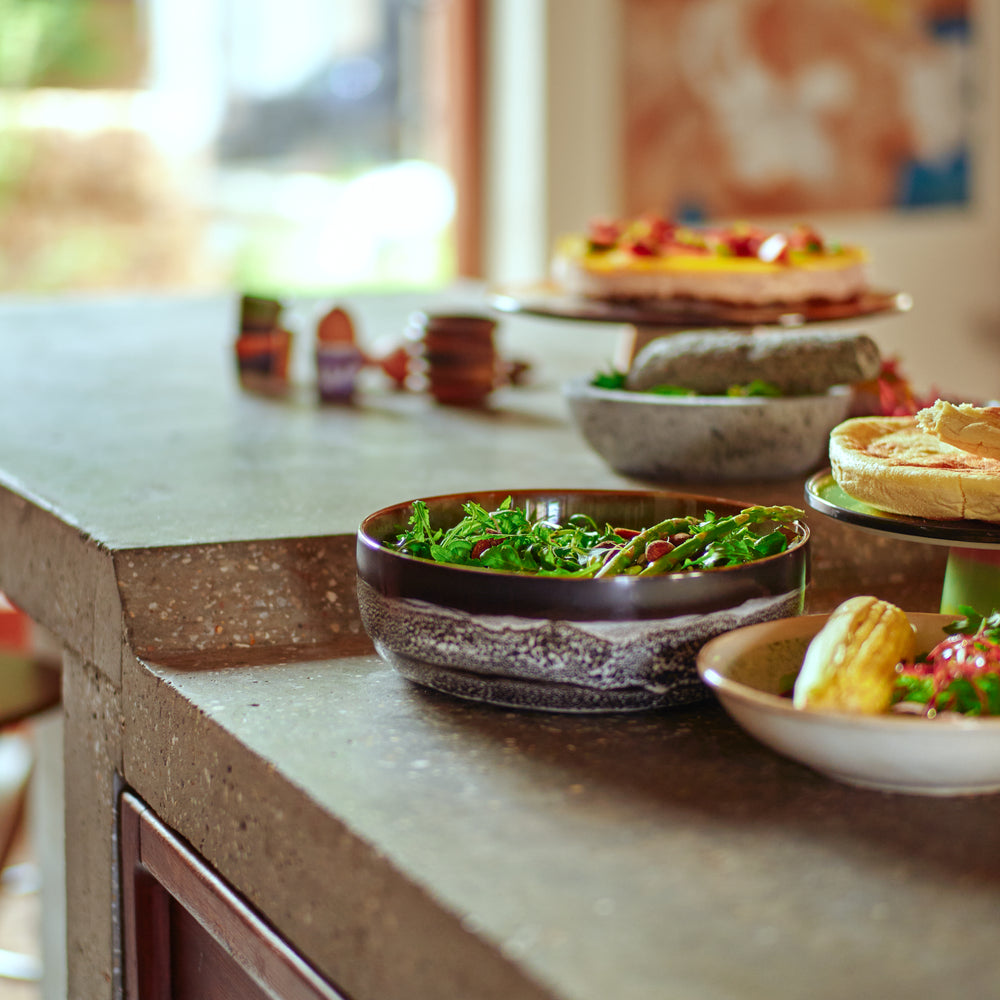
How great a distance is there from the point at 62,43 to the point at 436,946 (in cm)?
738

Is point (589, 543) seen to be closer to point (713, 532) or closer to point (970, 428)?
point (713, 532)

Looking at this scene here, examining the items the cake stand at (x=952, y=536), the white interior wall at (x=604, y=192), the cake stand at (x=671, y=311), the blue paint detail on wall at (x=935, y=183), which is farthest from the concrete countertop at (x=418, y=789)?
the blue paint detail on wall at (x=935, y=183)

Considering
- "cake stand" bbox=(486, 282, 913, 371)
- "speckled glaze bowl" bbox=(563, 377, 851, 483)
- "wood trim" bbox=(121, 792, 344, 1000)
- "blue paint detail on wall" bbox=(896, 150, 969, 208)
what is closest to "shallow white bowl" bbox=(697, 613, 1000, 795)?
"wood trim" bbox=(121, 792, 344, 1000)

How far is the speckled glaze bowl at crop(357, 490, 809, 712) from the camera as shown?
763 millimetres

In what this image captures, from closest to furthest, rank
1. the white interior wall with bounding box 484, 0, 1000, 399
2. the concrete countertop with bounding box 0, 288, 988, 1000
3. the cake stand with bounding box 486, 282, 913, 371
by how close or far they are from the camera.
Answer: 1. the concrete countertop with bounding box 0, 288, 988, 1000
2. the cake stand with bounding box 486, 282, 913, 371
3. the white interior wall with bounding box 484, 0, 1000, 399

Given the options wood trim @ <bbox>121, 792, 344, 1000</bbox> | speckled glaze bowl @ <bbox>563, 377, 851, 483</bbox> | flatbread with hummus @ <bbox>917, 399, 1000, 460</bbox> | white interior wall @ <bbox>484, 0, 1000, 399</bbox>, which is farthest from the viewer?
white interior wall @ <bbox>484, 0, 1000, 399</bbox>

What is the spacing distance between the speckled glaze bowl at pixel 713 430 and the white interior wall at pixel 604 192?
293cm

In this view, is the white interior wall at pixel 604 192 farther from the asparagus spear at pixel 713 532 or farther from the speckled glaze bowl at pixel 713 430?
the asparagus spear at pixel 713 532

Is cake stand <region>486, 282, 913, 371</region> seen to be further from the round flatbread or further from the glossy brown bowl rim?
the glossy brown bowl rim

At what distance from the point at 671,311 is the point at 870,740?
3.47 feet

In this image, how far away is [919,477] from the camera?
85 cm

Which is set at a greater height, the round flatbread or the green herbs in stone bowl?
the green herbs in stone bowl

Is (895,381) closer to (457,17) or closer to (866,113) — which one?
(866,113)

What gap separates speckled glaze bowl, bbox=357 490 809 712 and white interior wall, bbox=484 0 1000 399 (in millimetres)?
3412
